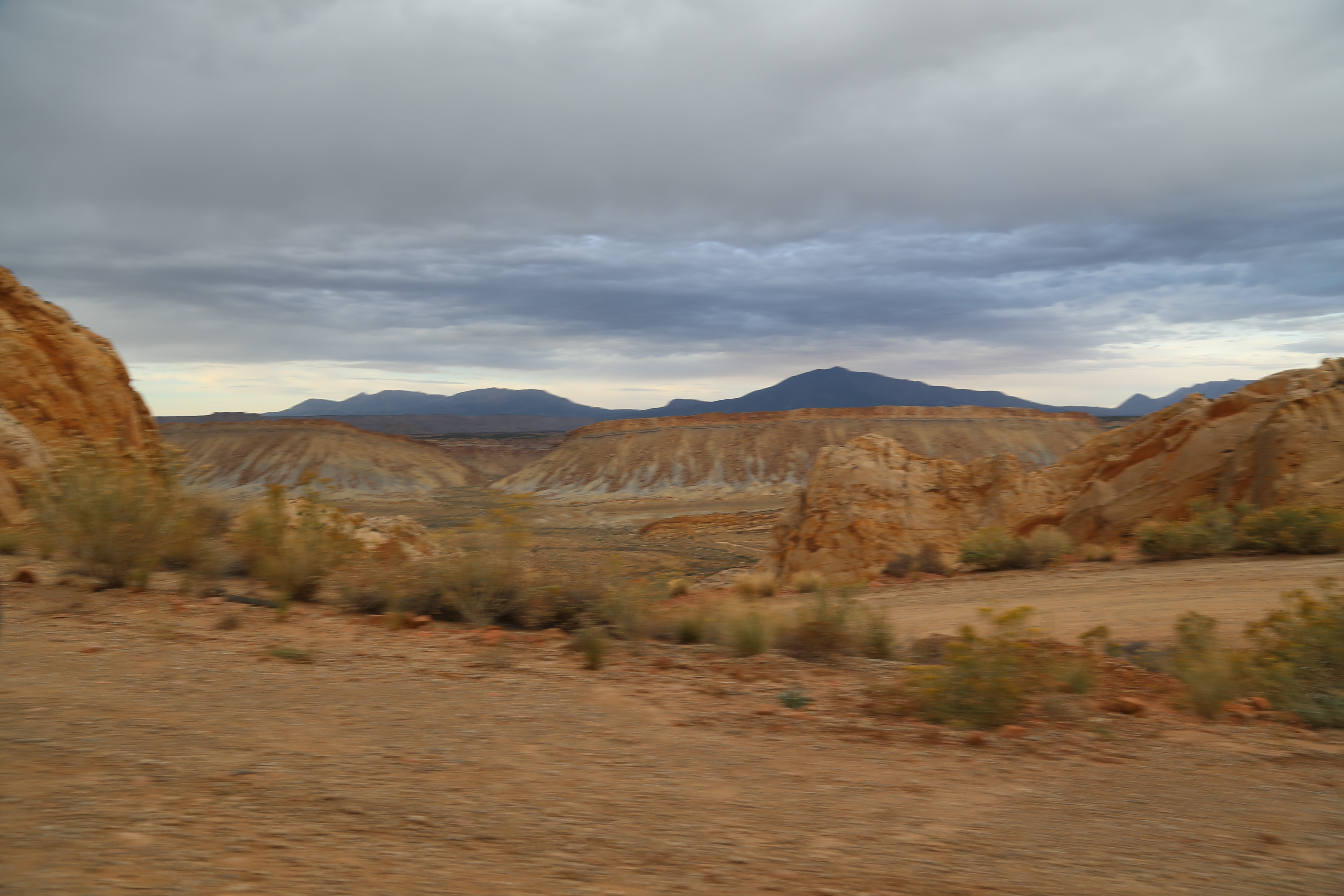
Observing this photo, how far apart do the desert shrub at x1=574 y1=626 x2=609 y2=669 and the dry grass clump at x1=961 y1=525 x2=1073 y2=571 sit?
11.1 m

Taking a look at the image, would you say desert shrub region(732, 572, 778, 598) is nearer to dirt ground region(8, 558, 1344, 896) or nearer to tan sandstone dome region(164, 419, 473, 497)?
dirt ground region(8, 558, 1344, 896)

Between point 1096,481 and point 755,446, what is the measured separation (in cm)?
7429

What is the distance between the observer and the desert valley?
3.27 meters

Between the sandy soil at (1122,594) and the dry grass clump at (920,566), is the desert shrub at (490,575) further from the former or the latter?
the dry grass clump at (920,566)

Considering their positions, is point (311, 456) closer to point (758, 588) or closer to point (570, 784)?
point (758, 588)

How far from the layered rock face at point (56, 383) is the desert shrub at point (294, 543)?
4.64 m

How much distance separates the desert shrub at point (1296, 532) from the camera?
12.8m

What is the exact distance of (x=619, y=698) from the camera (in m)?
6.06

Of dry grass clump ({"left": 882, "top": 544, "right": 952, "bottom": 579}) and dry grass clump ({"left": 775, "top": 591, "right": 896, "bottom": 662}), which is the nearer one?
dry grass clump ({"left": 775, "top": 591, "right": 896, "bottom": 662})

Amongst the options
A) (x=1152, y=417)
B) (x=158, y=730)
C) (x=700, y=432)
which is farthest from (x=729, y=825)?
(x=700, y=432)

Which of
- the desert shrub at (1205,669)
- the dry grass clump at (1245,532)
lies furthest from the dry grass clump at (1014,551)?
the desert shrub at (1205,669)

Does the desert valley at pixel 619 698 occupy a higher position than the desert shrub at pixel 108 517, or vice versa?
the desert shrub at pixel 108 517

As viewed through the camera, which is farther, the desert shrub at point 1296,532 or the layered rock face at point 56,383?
the layered rock face at point 56,383

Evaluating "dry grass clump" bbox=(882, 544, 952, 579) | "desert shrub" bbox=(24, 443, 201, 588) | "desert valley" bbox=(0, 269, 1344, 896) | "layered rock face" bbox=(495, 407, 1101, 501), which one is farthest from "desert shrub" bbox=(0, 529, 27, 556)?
"layered rock face" bbox=(495, 407, 1101, 501)
